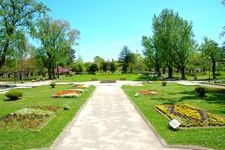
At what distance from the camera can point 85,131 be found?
15227 millimetres

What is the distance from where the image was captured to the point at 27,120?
58.4 ft

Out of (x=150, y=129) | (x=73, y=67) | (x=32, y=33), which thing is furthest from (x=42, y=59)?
(x=150, y=129)

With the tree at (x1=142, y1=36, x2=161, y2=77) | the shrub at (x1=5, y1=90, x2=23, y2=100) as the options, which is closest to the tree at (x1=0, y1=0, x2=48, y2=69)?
the shrub at (x1=5, y1=90, x2=23, y2=100)

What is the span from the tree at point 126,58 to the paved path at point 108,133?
342 ft

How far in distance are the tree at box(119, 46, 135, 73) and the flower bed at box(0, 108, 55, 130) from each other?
4106 inches

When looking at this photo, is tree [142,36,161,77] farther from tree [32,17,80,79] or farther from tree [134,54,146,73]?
tree [134,54,146,73]

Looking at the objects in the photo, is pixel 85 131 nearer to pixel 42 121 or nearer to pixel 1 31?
pixel 42 121

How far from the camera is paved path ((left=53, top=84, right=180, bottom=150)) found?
12539mm

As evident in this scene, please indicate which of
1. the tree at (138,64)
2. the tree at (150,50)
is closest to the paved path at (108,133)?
the tree at (150,50)

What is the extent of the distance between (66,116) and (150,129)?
6.19 meters

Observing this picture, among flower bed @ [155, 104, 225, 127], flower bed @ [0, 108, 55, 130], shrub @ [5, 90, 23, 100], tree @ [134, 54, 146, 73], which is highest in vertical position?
tree @ [134, 54, 146, 73]

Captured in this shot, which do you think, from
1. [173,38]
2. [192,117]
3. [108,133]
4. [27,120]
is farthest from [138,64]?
[108,133]

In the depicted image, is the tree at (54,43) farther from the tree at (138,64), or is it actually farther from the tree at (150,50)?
the tree at (138,64)

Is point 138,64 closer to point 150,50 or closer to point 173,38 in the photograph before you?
point 150,50
